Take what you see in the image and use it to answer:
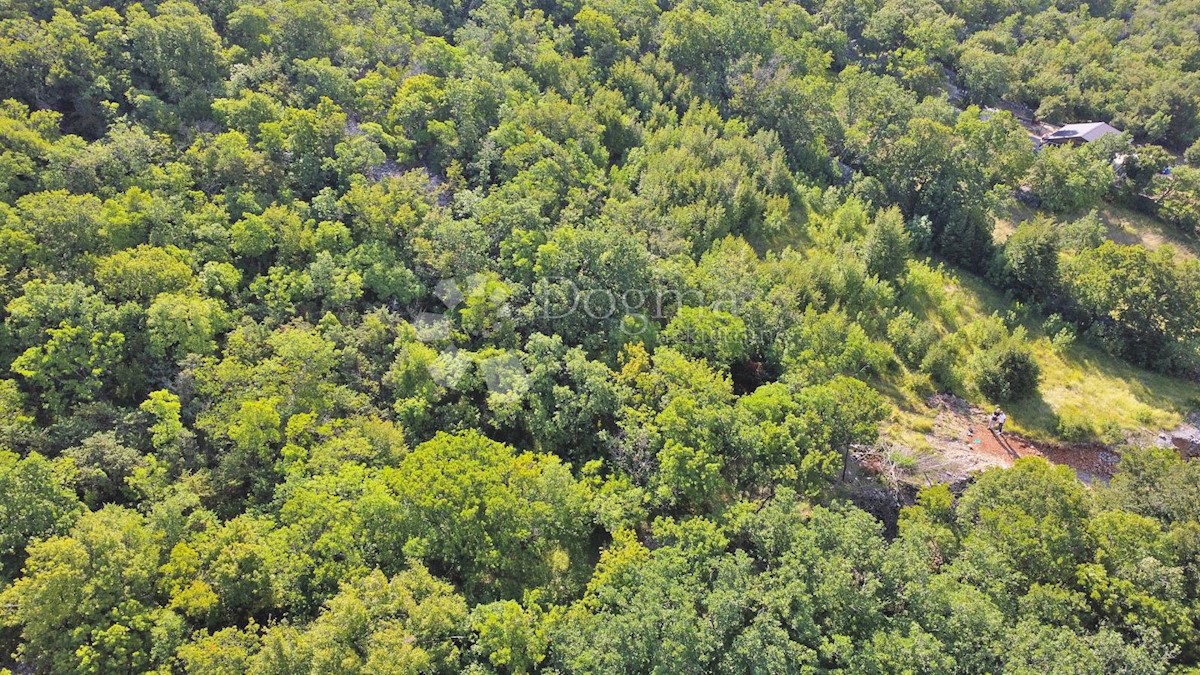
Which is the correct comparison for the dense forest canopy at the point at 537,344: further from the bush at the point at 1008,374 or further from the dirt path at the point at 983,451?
the dirt path at the point at 983,451

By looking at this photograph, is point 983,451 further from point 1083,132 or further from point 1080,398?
point 1083,132

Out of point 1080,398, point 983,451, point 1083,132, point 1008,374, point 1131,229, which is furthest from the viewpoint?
point 1083,132

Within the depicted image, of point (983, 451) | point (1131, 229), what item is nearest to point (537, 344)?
point (983, 451)

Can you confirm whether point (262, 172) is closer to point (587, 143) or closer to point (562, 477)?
point (587, 143)

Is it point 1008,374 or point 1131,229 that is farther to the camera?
point 1131,229

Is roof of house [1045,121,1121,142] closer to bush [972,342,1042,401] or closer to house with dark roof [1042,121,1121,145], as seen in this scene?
house with dark roof [1042,121,1121,145]

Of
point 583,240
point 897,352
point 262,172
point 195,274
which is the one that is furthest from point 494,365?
point 897,352

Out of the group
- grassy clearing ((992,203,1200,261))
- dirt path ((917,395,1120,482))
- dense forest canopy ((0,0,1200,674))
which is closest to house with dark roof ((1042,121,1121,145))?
dense forest canopy ((0,0,1200,674))

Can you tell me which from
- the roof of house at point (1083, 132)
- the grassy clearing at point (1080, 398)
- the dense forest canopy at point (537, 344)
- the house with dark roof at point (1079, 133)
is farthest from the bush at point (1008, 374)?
the roof of house at point (1083, 132)
